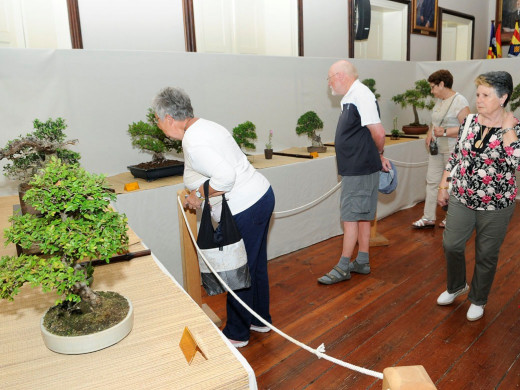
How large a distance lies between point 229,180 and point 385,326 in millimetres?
1303

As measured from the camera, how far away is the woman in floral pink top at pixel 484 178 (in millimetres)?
2025

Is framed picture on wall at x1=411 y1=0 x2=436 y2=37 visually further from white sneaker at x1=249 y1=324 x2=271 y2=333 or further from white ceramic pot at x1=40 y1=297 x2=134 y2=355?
white ceramic pot at x1=40 y1=297 x2=134 y2=355

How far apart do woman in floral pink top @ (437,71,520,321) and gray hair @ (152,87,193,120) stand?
1.42 metres

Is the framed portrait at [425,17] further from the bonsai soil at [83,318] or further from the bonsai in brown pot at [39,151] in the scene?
the bonsai soil at [83,318]

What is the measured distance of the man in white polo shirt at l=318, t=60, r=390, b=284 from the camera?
2625 mm

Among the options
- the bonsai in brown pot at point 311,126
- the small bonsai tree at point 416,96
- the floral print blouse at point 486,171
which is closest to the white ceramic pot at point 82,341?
the floral print blouse at point 486,171

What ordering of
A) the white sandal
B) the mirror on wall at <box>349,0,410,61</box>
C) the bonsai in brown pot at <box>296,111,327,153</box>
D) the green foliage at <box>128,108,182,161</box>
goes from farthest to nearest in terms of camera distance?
Result: the mirror on wall at <box>349,0,410,61</box> < the white sandal < the bonsai in brown pot at <box>296,111,327,153</box> < the green foliage at <box>128,108,182,161</box>

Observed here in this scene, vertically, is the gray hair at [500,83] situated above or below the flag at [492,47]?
below

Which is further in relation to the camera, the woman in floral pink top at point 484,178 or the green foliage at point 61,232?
the woman in floral pink top at point 484,178

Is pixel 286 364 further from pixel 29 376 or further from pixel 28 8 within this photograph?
pixel 28 8

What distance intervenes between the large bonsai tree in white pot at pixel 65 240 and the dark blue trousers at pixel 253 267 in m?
0.99

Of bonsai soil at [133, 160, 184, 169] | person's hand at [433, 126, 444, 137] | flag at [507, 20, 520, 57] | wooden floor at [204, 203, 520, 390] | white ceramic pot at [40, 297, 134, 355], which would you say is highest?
flag at [507, 20, 520, 57]

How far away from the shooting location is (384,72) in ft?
16.8

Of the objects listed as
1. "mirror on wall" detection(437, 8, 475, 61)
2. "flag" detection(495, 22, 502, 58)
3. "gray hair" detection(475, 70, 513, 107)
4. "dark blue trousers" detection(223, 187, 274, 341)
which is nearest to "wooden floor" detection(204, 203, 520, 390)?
"dark blue trousers" detection(223, 187, 274, 341)
